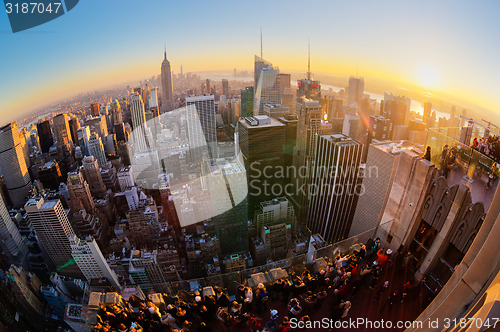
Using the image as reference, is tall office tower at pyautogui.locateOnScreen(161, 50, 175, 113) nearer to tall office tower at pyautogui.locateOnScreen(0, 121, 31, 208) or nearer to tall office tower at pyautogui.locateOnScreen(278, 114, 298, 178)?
tall office tower at pyautogui.locateOnScreen(0, 121, 31, 208)

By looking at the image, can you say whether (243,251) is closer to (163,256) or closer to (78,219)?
(163,256)

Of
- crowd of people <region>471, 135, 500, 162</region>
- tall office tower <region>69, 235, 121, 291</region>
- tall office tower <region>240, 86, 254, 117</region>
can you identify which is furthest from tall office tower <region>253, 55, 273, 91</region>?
crowd of people <region>471, 135, 500, 162</region>

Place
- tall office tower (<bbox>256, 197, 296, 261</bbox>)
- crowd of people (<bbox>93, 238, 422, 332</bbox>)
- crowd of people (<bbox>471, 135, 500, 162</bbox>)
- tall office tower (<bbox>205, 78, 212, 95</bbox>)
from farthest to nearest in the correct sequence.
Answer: tall office tower (<bbox>205, 78, 212, 95</bbox>)
tall office tower (<bbox>256, 197, 296, 261</bbox>)
crowd of people (<bbox>471, 135, 500, 162</bbox>)
crowd of people (<bbox>93, 238, 422, 332</bbox>)

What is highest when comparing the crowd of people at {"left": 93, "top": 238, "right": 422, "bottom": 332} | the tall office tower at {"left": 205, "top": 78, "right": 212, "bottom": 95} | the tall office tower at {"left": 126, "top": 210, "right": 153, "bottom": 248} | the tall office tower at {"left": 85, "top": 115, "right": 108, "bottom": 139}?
the crowd of people at {"left": 93, "top": 238, "right": 422, "bottom": 332}

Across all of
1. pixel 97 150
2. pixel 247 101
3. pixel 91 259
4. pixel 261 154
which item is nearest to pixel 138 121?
pixel 97 150

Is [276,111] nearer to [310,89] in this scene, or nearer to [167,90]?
[310,89]

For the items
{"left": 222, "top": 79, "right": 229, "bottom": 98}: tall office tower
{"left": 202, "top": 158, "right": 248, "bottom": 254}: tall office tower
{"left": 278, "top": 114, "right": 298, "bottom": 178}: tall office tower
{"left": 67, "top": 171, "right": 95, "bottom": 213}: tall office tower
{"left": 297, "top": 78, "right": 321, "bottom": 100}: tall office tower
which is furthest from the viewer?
{"left": 222, "top": 79, "right": 229, "bottom": 98}: tall office tower

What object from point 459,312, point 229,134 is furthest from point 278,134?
point 459,312
